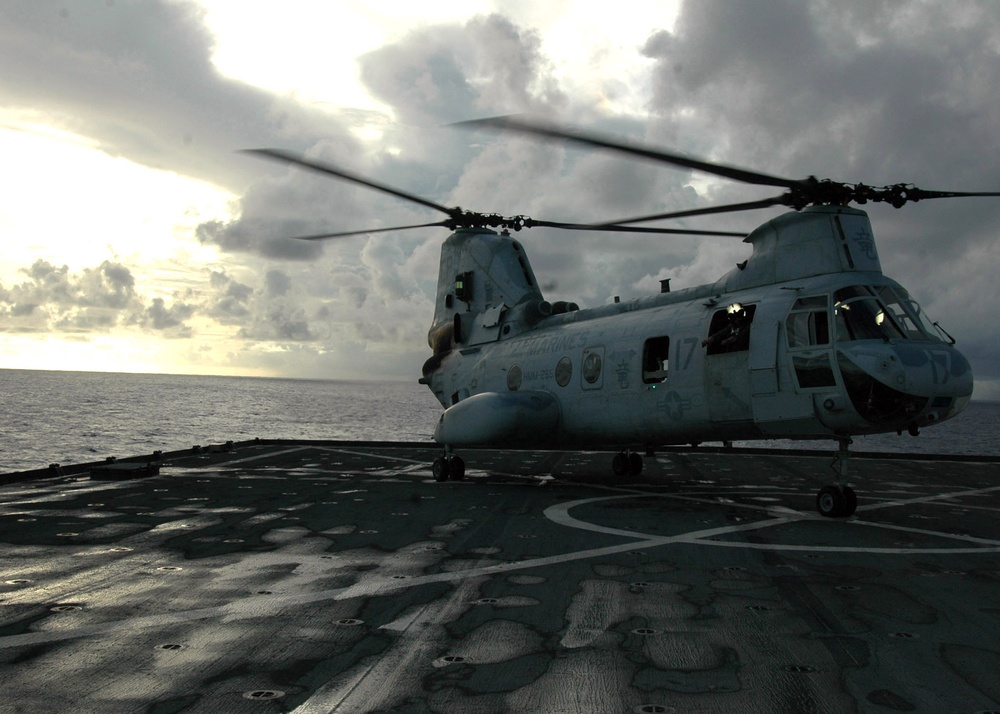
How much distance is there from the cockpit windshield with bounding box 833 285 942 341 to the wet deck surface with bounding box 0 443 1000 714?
316cm

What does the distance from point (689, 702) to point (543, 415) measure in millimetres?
13121

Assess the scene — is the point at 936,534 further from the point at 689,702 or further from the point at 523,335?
the point at 523,335

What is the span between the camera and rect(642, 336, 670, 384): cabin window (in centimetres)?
1558

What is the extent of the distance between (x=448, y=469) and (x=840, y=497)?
9518 mm

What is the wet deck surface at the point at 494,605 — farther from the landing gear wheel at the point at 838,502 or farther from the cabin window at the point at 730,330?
the cabin window at the point at 730,330

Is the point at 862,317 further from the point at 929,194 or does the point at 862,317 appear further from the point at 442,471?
the point at 442,471

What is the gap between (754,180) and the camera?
43.2 feet

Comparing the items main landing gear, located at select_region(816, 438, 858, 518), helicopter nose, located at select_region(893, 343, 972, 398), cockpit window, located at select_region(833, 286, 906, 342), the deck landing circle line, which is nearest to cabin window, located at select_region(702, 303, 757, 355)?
cockpit window, located at select_region(833, 286, 906, 342)

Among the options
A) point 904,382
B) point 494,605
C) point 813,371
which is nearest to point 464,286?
point 813,371

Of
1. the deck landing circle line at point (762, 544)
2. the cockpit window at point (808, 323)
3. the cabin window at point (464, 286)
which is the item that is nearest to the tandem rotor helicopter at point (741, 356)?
the cockpit window at point (808, 323)

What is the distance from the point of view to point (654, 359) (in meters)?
15.9

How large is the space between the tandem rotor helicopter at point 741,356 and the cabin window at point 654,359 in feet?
0.09

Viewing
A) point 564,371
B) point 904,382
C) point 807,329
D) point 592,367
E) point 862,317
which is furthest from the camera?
point 564,371

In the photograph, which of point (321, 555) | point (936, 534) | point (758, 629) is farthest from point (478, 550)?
point (936, 534)
